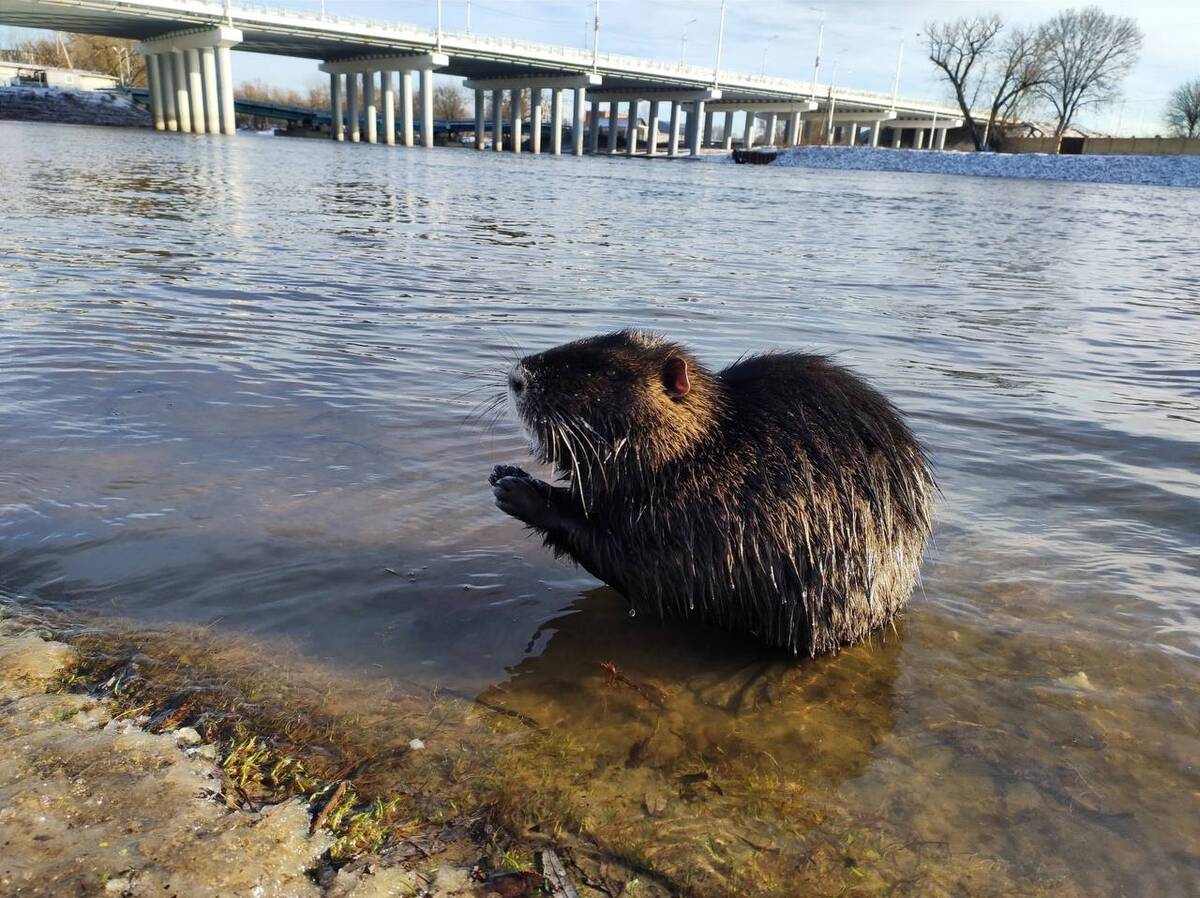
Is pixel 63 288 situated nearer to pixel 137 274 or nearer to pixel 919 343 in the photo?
pixel 137 274

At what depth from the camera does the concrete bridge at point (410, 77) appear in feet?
231

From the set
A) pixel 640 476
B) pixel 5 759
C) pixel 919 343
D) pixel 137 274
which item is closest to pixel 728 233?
pixel 919 343

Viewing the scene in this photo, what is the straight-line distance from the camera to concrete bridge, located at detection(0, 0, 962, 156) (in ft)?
231

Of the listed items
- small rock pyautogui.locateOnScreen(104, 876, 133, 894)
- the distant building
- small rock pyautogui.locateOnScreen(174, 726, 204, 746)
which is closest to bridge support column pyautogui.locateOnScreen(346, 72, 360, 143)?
the distant building

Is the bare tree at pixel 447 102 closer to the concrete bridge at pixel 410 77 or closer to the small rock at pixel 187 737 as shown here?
the concrete bridge at pixel 410 77

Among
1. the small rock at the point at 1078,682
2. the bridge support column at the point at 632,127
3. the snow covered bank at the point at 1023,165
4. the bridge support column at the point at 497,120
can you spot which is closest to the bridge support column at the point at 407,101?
the bridge support column at the point at 497,120

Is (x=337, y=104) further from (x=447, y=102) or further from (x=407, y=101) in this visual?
(x=447, y=102)

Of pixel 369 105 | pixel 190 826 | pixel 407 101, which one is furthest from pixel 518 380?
pixel 369 105

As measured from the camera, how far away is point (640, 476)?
10.4 feet

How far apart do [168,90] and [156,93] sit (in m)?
2.36

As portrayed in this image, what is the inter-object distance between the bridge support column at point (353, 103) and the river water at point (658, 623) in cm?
9048

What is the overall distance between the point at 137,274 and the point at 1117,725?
393 inches

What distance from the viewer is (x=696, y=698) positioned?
3.02 metres

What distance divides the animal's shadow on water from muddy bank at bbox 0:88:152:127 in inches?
3725
